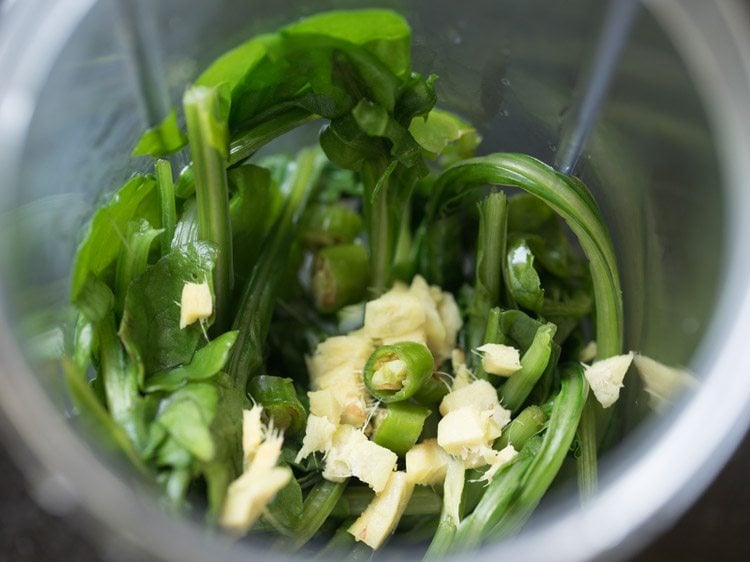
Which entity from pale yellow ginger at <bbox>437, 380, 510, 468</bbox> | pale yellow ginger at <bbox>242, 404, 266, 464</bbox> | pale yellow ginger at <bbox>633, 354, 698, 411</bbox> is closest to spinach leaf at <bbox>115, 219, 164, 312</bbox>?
pale yellow ginger at <bbox>242, 404, 266, 464</bbox>

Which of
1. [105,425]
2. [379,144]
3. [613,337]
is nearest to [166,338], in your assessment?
[105,425]

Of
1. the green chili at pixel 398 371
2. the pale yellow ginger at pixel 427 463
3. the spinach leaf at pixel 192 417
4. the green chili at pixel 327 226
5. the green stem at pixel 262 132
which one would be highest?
the green stem at pixel 262 132

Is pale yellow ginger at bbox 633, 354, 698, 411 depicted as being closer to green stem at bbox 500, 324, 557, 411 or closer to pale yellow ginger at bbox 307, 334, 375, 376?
green stem at bbox 500, 324, 557, 411

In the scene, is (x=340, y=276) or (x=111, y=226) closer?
(x=111, y=226)

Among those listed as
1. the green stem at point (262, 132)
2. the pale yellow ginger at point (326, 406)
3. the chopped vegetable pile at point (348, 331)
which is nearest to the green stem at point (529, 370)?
the chopped vegetable pile at point (348, 331)

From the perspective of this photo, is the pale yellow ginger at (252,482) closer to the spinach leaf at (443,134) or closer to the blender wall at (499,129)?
the blender wall at (499,129)

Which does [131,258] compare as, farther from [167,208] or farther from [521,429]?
[521,429]

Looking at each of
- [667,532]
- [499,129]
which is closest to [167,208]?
[499,129]
